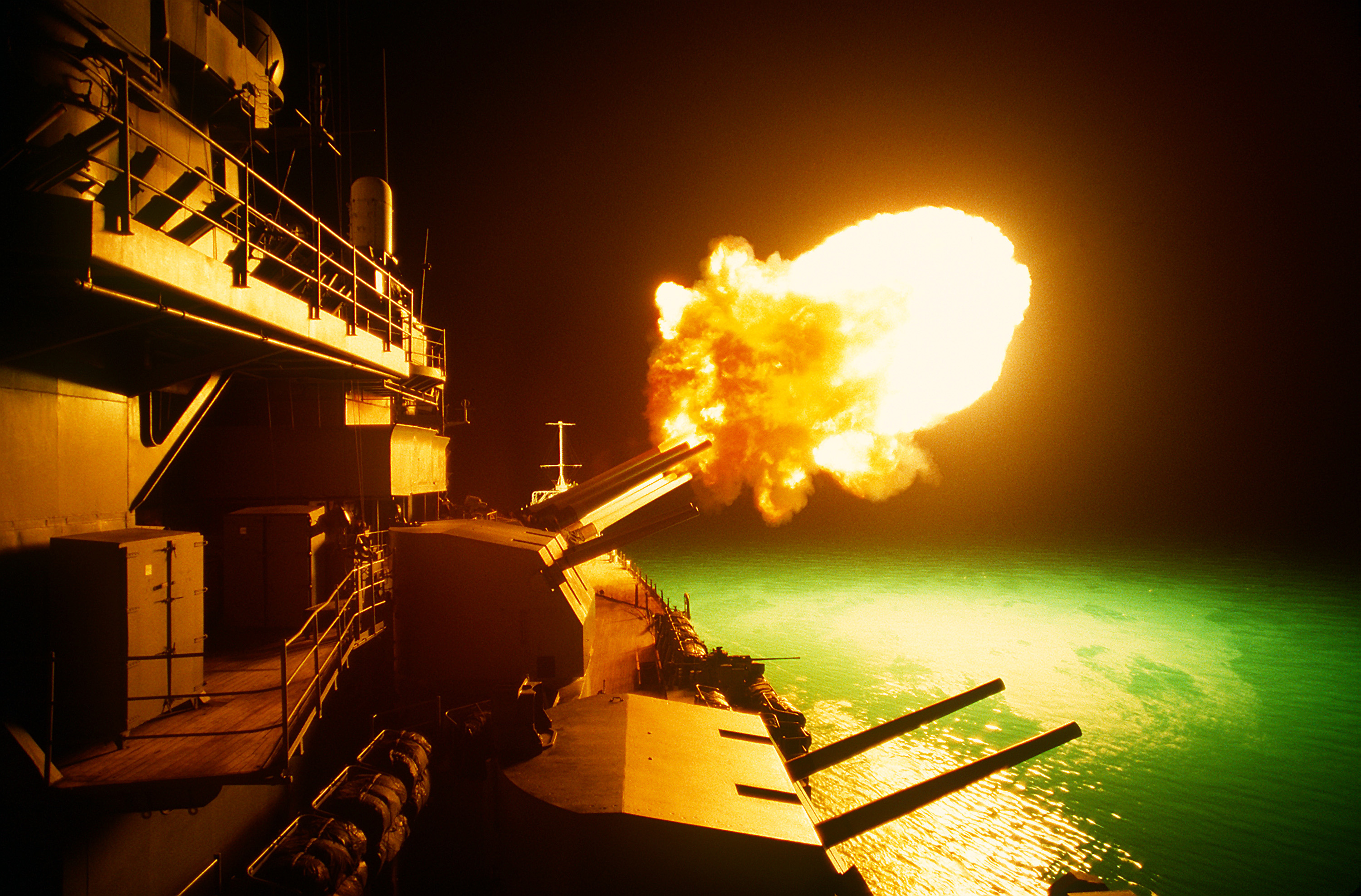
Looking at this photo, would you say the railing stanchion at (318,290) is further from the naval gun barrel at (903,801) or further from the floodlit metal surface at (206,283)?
the naval gun barrel at (903,801)

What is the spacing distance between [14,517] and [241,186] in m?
8.11

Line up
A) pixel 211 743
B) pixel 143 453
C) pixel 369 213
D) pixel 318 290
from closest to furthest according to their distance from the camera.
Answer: pixel 211 743
pixel 143 453
pixel 318 290
pixel 369 213

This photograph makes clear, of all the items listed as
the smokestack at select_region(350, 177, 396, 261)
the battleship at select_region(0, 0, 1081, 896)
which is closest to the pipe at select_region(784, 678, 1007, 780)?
the battleship at select_region(0, 0, 1081, 896)

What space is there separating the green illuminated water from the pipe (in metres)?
8.43

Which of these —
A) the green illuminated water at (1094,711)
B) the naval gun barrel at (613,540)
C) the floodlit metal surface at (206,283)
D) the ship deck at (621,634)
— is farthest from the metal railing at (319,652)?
the green illuminated water at (1094,711)

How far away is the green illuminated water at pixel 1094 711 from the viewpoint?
565 inches

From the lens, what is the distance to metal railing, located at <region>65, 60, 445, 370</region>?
5789mm

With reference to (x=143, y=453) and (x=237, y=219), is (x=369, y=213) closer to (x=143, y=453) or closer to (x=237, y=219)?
(x=237, y=219)

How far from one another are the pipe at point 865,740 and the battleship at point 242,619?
0.17 feet

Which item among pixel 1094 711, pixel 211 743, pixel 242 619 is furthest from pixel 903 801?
pixel 1094 711

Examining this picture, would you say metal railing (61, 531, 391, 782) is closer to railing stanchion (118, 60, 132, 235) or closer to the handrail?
the handrail

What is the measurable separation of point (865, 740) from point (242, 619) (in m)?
12.0

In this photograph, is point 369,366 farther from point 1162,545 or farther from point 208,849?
point 1162,545

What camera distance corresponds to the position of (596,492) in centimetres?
1277
